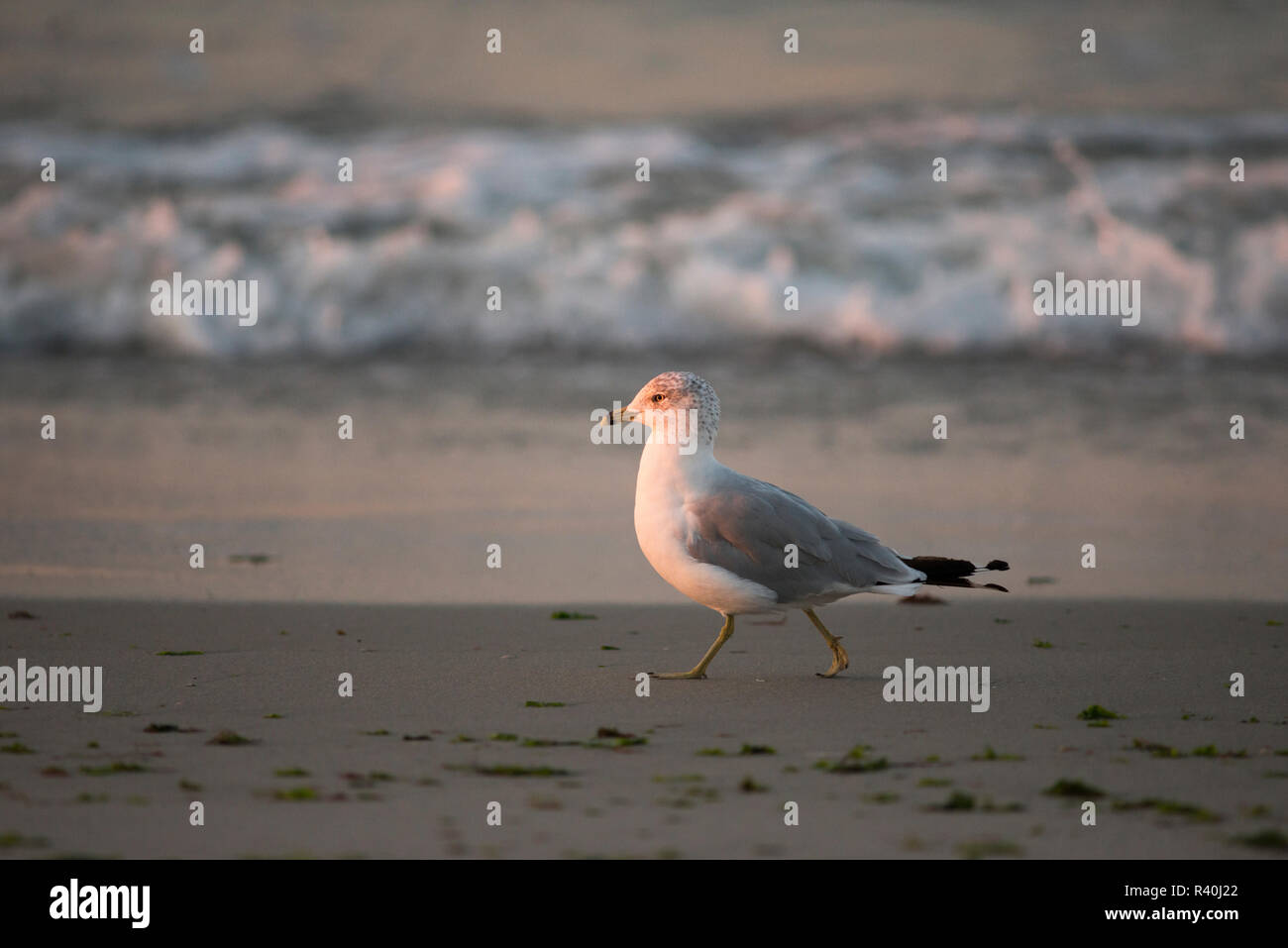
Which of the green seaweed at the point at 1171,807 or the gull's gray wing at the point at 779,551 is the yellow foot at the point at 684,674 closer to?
the gull's gray wing at the point at 779,551

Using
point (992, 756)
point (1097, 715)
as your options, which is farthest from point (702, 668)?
point (992, 756)

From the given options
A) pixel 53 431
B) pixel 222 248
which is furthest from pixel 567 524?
pixel 222 248

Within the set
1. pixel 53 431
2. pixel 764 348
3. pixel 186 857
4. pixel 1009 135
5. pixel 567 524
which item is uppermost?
pixel 1009 135

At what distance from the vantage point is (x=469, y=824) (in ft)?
13.4

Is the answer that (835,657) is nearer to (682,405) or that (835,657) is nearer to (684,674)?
(684,674)

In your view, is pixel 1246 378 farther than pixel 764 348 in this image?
No

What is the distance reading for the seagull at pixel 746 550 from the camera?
6.45 metres

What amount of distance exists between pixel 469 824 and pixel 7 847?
45.5 inches

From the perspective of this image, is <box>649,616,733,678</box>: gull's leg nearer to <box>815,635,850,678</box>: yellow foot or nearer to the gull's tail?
<box>815,635,850,678</box>: yellow foot

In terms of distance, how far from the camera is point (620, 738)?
203 inches

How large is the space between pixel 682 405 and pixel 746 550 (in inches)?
29.2

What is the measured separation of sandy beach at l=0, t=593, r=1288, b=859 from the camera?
4016 millimetres

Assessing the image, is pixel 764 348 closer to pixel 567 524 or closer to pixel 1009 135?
pixel 1009 135

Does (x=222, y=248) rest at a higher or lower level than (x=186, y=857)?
higher
